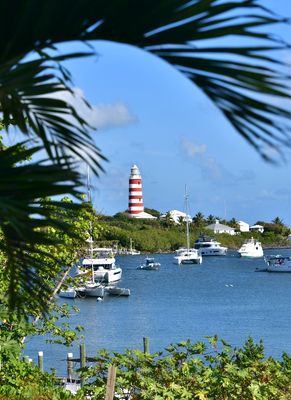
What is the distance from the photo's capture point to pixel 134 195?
136500 millimetres

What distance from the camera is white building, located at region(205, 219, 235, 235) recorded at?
15688cm

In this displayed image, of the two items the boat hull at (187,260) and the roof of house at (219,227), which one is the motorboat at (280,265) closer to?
the boat hull at (187,260)

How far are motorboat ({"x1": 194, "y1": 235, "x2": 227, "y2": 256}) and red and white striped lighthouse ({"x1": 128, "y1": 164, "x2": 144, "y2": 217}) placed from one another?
10.4 m

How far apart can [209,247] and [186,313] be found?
8399 cm

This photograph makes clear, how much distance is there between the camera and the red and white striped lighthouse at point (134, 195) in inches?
5374

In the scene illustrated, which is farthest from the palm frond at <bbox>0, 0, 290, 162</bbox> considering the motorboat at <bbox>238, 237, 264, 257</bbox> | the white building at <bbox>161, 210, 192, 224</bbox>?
the white building at <bbox>161, 210, 192, 224</bbox>

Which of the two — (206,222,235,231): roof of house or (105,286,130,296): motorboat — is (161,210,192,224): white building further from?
(105,286,130,296): motorboat

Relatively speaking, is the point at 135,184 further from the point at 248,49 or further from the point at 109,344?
the point at 248,49

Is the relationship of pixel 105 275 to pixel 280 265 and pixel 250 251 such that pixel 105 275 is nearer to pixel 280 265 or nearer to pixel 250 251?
pixel 280 265

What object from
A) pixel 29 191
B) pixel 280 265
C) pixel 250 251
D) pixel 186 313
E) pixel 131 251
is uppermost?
pixel 29 191

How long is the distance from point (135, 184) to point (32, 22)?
442 feet

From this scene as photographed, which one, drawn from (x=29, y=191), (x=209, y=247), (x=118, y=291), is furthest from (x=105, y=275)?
(x=29, y=191)

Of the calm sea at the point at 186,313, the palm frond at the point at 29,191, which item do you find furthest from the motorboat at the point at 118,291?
the palm frond at the point at 29,191

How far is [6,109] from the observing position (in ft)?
11.1
